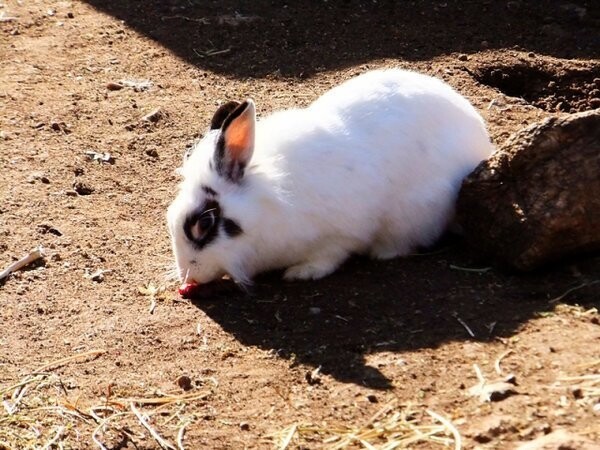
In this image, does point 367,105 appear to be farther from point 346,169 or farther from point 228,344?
point 228,344

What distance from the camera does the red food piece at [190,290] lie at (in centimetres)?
529

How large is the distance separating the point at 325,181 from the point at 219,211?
0.56m

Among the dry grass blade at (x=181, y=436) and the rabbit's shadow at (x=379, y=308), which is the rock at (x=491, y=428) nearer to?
the rabbit's shadow at (x=379, y=308)

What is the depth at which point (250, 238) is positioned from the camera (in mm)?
5242

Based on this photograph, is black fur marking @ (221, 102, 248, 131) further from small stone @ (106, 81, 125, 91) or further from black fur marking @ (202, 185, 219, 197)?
small stone @ (106, 81, 125, 91)

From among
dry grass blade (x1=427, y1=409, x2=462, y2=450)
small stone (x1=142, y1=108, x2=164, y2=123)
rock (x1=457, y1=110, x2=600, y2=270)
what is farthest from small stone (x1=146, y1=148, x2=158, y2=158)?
dry grass blade (x1=427, y1=409, x2=462, y2=450)

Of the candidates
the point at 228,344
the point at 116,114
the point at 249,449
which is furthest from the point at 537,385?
the point at 116,114

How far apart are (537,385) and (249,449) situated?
1126 mm

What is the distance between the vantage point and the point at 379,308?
16.3ft

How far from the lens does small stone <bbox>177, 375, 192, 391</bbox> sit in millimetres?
4477

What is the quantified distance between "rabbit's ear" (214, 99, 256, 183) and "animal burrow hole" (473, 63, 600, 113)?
2752 millimetres

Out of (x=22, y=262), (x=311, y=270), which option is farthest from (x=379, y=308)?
(x=22, y=262)

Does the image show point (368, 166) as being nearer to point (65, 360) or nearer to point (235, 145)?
point (235, 145)

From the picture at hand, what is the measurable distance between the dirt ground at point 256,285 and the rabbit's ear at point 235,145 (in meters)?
0.60
